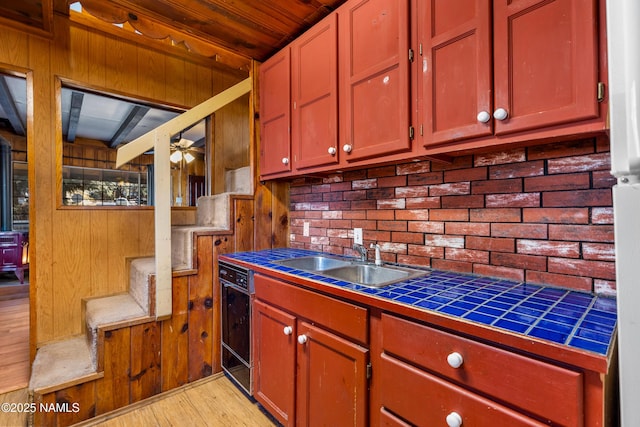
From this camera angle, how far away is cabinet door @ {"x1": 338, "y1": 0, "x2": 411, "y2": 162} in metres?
1.42

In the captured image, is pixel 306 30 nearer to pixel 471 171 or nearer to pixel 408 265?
pixel 471 171

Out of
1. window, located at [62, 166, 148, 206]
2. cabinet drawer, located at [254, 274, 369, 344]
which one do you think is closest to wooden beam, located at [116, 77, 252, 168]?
window, located at [62, 166, 148, 206]

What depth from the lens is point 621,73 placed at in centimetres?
51

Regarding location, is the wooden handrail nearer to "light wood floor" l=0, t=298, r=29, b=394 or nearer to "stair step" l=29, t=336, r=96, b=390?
"stair step" l=29, t=336, r=96, b=390

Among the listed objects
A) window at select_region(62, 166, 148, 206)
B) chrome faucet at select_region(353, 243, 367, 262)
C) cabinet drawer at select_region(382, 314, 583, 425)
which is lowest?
cabinet drawer at select_region(382, 314, 583, 425)

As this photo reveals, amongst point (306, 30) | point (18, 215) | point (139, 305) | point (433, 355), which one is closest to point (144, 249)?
point (139, 305)

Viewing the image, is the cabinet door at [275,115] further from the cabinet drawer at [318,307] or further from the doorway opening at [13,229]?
the doorway opening at [13,229]

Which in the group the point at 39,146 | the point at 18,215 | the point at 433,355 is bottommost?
the point at 433,355

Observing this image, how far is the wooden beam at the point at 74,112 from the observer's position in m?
3.16

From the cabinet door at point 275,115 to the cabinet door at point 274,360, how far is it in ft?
3.31

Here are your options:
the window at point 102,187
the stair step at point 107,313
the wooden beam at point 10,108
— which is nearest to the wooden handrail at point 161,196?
the stair step at point 107,313

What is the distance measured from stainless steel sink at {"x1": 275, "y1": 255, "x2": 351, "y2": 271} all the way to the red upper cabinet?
97cm

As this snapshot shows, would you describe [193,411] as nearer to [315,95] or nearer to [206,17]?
[315,95]

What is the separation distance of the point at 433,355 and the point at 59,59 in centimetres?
317
